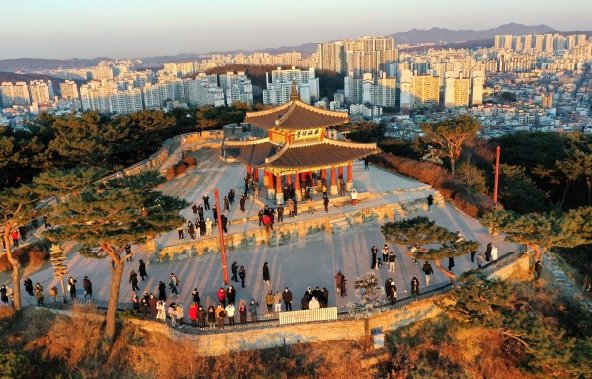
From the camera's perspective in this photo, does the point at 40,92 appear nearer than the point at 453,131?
No

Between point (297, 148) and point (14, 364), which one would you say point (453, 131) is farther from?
point (14, 364)

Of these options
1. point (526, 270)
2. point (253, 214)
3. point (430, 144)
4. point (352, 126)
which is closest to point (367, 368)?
point (526, 270)

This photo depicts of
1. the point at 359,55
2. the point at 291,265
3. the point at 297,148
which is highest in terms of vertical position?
the point at 359,55

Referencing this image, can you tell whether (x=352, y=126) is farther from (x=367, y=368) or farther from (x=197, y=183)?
(x=367, y=368)

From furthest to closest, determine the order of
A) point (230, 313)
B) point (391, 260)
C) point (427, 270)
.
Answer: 1. point (391, 260)
2. point (427, 270)
3. point (230, 313)

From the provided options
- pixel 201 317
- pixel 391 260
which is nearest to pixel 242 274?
pixel 201 317

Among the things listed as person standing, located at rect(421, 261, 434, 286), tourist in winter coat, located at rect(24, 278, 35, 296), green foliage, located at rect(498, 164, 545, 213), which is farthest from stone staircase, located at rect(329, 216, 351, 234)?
tourist in winter coat, located at rect(24, 278, 35, 296)

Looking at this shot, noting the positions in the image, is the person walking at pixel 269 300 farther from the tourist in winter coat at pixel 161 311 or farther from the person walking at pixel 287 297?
the tourist in winter coat at pixel 161 311

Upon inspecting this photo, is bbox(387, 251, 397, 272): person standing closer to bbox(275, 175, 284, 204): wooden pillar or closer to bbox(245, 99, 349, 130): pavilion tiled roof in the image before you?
bbox(275, 175, 284, 204): wooden pillar
